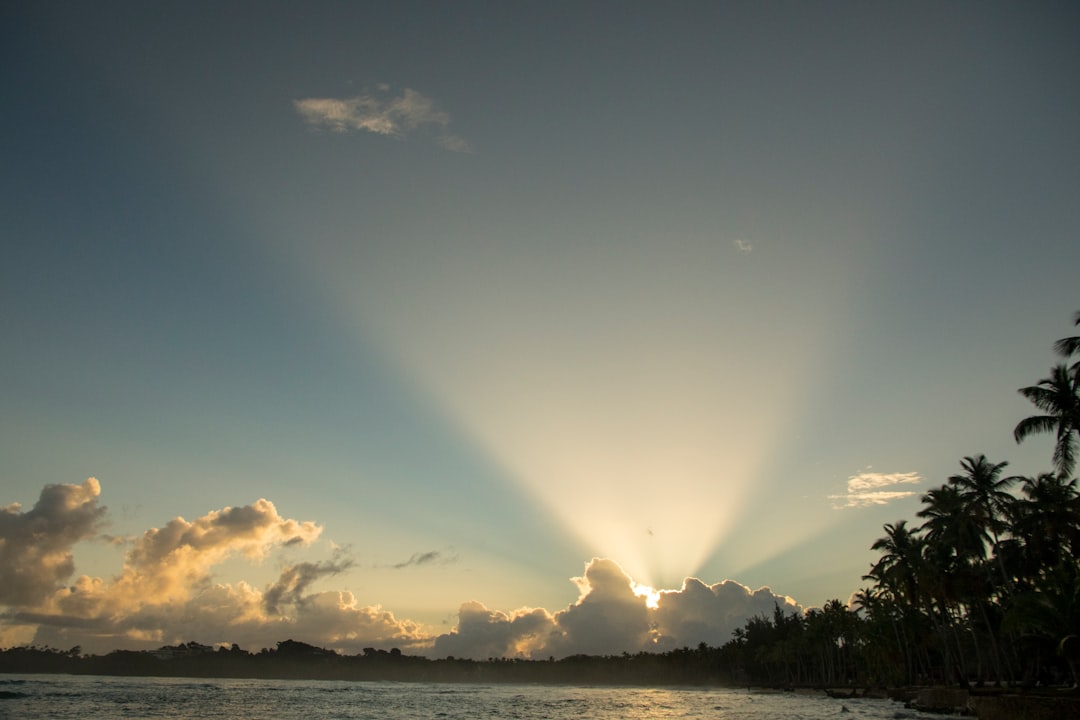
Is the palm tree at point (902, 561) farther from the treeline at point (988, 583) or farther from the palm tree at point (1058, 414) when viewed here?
the palm tree at point (1058, 414)

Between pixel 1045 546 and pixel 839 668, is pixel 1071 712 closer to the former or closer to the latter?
pixel 1045 546

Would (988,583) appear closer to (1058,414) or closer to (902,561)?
(902,561)

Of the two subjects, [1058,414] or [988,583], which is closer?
[1058,414]

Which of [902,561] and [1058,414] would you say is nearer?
[1058,414]

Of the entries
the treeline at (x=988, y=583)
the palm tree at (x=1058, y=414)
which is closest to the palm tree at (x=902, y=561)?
the treeline at (x=988, y=583)

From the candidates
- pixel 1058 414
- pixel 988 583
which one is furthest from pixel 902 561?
pixel 1058 414

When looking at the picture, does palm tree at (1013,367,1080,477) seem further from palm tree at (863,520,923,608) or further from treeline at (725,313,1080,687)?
palm tree at (863,520,923,608)

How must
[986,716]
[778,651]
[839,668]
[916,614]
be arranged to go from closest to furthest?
[986,716] → [916,614] → [839,668] → [778,651]

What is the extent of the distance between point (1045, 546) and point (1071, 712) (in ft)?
127

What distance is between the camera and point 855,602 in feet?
354

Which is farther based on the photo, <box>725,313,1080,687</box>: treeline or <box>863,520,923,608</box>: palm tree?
<box>863,520,923,608</box>: palm tree

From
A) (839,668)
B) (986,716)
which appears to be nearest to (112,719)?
(986,716)

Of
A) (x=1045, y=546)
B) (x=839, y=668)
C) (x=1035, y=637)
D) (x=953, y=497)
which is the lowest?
(x=839, y=668)

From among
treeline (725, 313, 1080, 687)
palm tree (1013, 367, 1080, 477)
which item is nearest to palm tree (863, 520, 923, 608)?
treeline (725, 313, 1080, 687)
